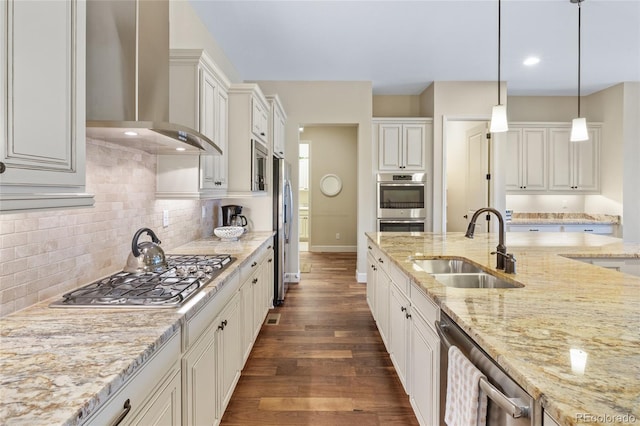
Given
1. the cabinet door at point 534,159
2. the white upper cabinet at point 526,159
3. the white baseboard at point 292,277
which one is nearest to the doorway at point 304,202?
the white baseboard at point 292,277

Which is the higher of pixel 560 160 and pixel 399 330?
pixel 560 160

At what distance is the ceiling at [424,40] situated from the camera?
10.0ft

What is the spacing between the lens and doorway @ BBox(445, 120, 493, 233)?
4883 millimetres

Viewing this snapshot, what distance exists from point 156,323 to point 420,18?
11.2ft

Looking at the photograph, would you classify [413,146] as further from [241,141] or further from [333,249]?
[333,249]

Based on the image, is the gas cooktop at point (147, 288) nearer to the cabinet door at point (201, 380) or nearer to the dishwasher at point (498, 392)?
the cabinet door at point (201, 380)

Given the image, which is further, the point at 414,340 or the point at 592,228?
the point at 592,228

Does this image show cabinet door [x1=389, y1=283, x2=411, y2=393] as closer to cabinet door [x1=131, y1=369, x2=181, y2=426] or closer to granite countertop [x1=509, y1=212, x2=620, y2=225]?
cabinet door [x1=131, y1=369, x2=181, y2=426]

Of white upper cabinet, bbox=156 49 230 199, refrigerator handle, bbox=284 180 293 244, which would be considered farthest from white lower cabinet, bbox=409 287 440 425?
refrigerator handle, bbox=284 180 293 244

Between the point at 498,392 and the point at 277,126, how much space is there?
152 inches

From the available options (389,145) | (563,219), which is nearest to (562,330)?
(389,145)

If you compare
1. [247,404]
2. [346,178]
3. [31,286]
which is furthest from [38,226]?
[346,178]

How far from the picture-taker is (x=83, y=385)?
0.76 m

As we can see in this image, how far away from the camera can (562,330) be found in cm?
100
